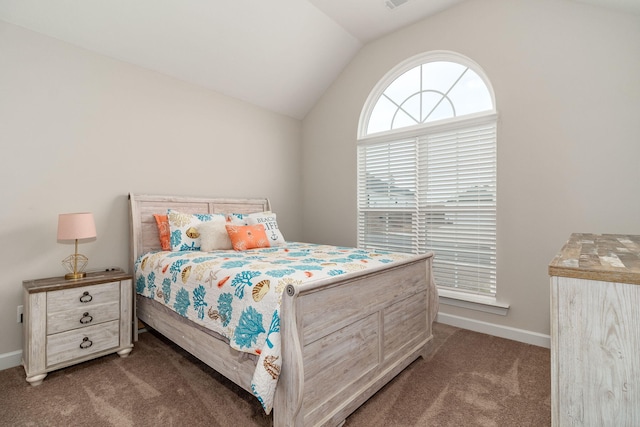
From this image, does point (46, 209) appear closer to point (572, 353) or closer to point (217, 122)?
point (217, 122)

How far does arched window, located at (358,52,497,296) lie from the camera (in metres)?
2.86

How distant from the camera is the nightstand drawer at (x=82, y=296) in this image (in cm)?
207

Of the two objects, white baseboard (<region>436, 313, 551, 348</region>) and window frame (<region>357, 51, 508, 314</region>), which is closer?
white baseboard (<region>436, 313, 551, 348</region>)

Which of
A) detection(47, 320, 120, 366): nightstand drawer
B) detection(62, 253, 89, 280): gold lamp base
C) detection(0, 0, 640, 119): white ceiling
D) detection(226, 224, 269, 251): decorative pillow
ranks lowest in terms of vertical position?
detection(47, 320, 120, 366): nightstand drawer

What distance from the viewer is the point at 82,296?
219cm

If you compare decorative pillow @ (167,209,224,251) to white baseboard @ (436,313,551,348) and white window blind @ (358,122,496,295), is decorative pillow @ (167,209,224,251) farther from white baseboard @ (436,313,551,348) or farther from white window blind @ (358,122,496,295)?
white baseboard @ (436,313,551,348)

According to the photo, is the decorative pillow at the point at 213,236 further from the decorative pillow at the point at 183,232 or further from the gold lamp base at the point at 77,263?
the gold lamp base at the point at 77,263

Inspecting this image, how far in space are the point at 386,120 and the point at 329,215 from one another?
4.47ft

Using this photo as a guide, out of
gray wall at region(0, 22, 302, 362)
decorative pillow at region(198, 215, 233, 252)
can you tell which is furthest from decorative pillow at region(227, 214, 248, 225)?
gray wall at region(0, 22, 302, 362)

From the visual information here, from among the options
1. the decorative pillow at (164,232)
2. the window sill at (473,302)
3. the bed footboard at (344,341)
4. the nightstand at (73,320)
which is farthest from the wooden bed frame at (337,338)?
the window sill at (473,302)

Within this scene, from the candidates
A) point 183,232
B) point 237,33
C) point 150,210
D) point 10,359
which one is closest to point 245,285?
point 183,232

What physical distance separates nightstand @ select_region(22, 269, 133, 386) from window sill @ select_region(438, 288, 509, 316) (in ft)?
9.24

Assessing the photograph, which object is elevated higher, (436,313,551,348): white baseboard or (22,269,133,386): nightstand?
(22,269,133,386): nightstand

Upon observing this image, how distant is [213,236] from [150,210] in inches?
27.0
